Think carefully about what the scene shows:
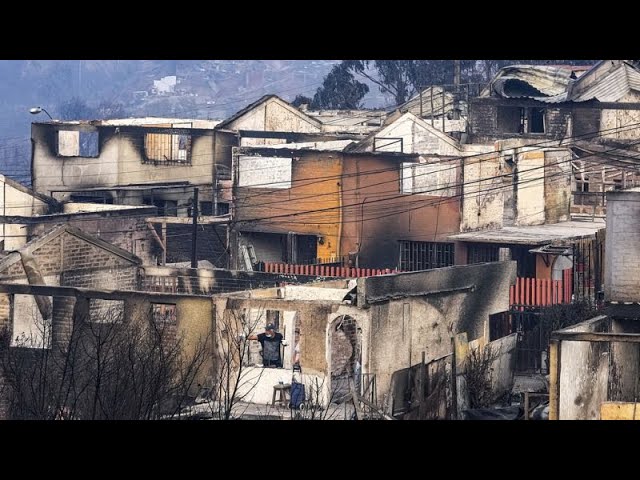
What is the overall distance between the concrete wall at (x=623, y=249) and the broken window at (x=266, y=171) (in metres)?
16.3

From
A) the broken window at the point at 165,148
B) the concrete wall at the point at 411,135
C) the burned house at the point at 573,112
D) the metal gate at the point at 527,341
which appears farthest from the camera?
the broken window at the point at 165,148

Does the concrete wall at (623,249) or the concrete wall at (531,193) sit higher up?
the concrete wall at (531,193)

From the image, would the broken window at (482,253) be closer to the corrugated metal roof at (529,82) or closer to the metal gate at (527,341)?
→ the metal gate at (527,341)

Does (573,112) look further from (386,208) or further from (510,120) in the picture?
(386,208)

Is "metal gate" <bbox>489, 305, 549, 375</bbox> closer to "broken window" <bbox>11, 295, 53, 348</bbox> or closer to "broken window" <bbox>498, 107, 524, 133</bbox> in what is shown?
"broken window" <bbox>11, 295, 53, 348</bbox>

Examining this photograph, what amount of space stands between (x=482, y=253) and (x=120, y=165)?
14951 mm

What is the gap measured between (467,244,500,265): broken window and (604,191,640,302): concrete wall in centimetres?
1004

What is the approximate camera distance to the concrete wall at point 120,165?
39281 millimetres

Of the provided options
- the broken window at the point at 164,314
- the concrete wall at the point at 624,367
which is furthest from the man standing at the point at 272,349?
the concrete wall at the point at 624,367

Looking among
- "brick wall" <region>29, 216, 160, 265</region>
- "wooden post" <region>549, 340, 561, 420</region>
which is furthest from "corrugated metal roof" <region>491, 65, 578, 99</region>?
"wooden post" <region>549, 340, 561, 420</region>

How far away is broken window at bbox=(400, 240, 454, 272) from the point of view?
3196 centimetres

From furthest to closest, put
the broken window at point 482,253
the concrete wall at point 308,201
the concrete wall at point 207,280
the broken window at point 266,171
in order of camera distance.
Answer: the broken window at point 266,171, the concrete wall at point 308,201, the broken window at point 482,253, the concrete wall at point 207,280

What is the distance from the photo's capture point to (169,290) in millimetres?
22656

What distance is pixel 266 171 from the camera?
3397cm
